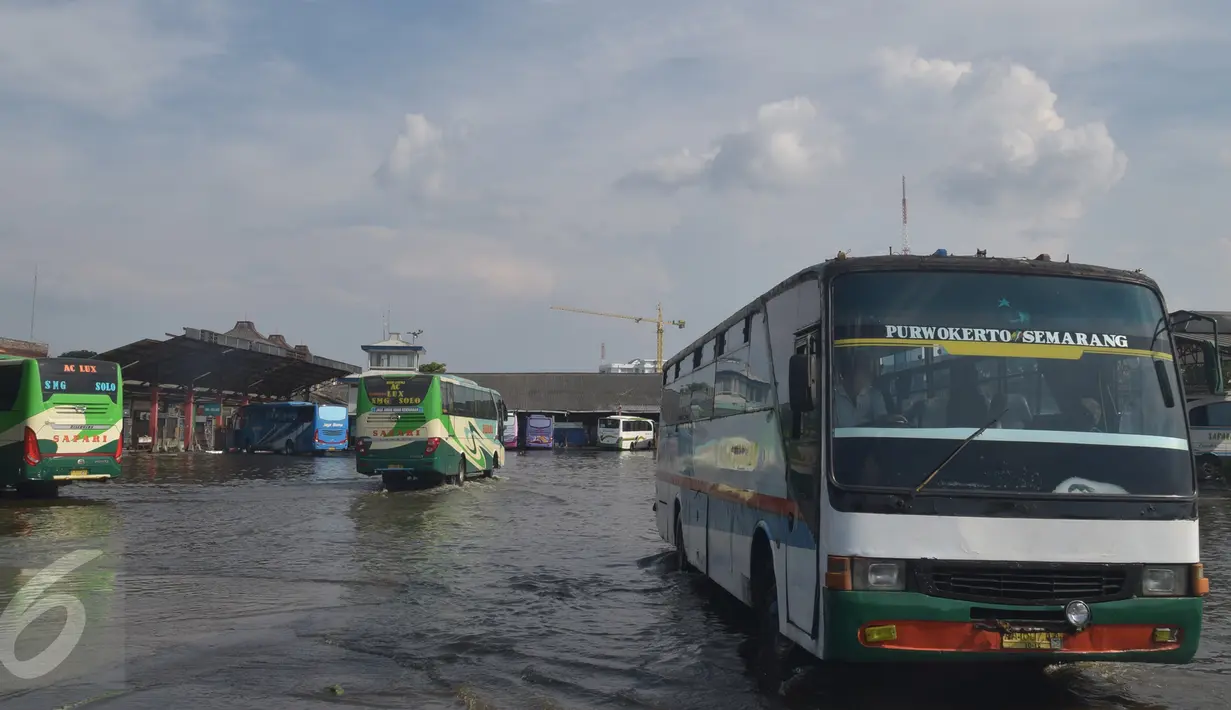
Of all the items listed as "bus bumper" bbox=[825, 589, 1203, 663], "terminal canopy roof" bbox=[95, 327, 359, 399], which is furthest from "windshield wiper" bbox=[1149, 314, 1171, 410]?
"terminal canopy roof" bbox=[95, 327, 359, 399]

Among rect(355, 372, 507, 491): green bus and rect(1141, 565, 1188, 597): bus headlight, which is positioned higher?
rect(355, 372, 507, 491): green bus

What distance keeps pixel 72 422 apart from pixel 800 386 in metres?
20.3

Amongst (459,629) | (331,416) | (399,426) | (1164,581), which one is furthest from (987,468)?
(331,416)

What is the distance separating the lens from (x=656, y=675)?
25.2 ft

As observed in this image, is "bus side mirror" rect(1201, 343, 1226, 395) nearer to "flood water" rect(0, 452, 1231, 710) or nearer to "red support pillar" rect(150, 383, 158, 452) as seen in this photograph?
"flood water" rect(0, 452, 1231, 710)

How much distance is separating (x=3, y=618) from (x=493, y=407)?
2617cm

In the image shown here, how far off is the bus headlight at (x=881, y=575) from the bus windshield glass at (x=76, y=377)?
2061cm

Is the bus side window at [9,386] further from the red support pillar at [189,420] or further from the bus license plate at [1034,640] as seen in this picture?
the red support pillar at [189,420]

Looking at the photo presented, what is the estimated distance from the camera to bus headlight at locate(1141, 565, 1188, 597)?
6207mm

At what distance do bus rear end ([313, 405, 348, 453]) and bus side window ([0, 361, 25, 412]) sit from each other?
3463cm

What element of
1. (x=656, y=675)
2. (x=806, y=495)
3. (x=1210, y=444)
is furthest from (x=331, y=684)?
(x=1210, y=444)

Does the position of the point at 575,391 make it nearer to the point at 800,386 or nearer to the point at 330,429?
the point at 330,429

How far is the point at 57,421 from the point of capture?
22062 millimetres

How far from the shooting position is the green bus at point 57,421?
21703 mm
